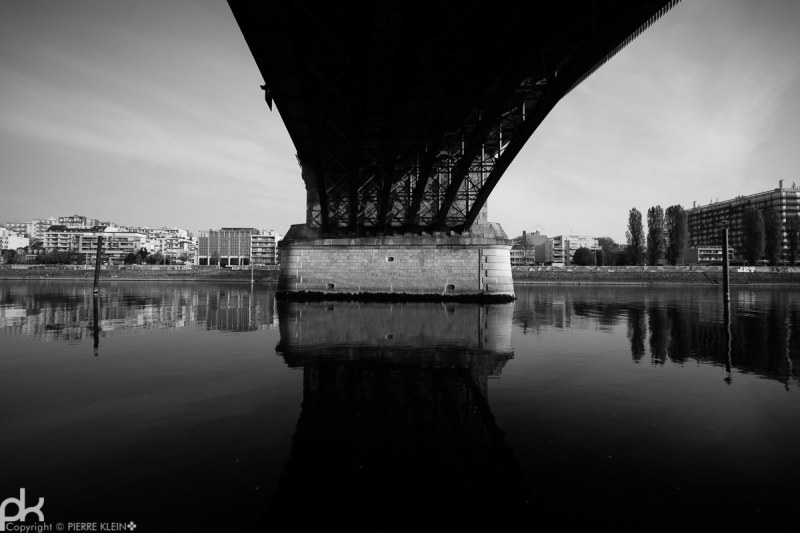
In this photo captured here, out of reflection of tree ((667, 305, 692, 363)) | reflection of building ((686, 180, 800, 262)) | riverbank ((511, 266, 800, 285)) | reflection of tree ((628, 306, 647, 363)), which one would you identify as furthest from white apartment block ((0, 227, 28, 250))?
reflection of building ((686, 180, 800, 262))

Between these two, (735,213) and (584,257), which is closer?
(584,257)

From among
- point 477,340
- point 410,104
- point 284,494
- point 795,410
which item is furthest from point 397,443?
point 410,104

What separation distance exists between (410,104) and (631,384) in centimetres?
1286

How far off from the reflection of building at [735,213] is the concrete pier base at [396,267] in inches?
4043

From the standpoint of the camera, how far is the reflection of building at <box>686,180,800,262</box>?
368 ft

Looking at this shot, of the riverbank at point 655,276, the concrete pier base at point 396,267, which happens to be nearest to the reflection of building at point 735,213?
the riverbank at point 655,276

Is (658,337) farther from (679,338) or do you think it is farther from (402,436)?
(402,436)

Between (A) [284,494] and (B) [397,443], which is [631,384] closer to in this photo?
(B) [397,443]

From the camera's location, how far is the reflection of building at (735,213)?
368ft

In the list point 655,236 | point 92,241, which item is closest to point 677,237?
point 655,236

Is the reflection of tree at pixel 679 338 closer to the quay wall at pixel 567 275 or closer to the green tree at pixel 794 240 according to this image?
the quay wall at pixel 567 275

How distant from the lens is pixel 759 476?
441 centimetres

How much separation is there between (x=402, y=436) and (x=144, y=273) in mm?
85867

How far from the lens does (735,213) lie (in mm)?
124062
